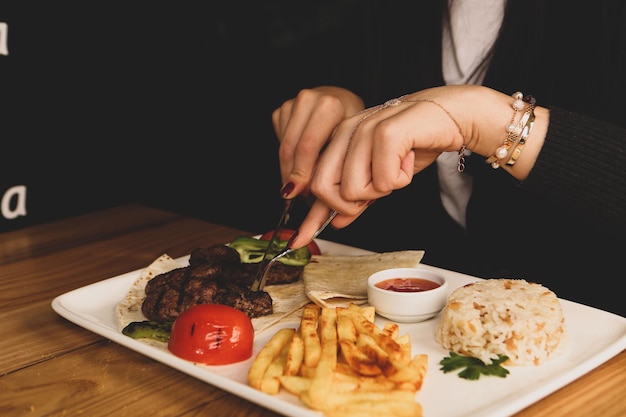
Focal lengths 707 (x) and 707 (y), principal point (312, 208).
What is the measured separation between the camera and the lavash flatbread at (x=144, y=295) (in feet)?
5.41

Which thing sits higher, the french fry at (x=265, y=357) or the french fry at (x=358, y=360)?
the french fry at (x=358, y=360)

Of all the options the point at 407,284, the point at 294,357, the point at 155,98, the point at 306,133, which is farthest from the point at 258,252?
the point at 155,98

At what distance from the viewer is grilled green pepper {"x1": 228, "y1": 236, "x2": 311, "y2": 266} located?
200cm

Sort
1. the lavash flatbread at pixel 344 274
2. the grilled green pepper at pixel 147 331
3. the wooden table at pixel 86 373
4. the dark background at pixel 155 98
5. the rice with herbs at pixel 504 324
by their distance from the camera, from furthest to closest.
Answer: the dark background at pixel 155 98 → the lavash flatbread at pixel 344 274 → the grilled green pepper at pixel 147 331 → the rice with herbs at pixel 504 324 → the wooden table at pixel 86 373

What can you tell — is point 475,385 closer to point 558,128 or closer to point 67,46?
point 558,128

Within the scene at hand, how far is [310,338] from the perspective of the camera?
54.2 inches

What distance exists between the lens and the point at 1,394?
4.29ft

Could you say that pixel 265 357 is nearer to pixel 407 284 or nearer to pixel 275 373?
pixel 275 373

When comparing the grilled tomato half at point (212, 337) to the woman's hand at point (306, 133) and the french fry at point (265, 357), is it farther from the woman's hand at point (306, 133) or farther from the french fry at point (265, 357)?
the woman's hand at point (306, 133)

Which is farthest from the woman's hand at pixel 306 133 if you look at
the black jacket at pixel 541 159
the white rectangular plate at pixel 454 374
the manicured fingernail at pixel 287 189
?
the black jacket at pixel 541 159

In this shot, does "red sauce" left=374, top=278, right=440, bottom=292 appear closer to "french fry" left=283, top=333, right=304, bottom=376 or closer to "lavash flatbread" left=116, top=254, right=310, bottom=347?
"lavash flatbread" left=116, top=254, right=310, bottom=347

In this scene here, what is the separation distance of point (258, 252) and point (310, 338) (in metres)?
0.68

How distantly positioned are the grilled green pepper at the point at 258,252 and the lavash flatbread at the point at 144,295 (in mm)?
71

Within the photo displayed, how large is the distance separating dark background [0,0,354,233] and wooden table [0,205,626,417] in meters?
0.91
